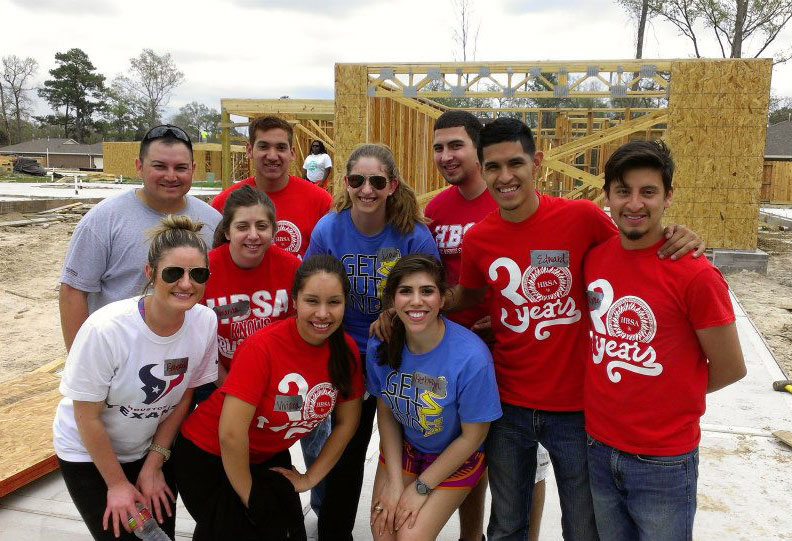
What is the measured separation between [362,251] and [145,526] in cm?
155

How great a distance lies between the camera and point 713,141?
10633mm

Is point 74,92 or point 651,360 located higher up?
point 74,92

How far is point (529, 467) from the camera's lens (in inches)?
104

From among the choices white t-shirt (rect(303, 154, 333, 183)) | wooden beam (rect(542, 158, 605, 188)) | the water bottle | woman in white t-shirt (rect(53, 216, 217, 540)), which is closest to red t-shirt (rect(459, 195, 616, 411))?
woman in white t-shirt (rect(53, 216, 217, 540))

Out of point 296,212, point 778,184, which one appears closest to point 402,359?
point 296,212

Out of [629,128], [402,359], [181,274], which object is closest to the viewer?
[181,274]

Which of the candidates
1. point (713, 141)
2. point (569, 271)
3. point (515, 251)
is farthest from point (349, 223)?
point (713, 141)

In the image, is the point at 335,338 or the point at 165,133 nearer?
the point at 335,338

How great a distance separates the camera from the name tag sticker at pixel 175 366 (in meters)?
2.50

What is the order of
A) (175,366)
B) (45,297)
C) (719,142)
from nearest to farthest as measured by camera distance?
(175,366)
(45,297)
(719,142)

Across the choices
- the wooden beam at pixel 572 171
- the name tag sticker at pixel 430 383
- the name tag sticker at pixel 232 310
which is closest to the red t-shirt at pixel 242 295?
the name tag sticker at pixel 232 310

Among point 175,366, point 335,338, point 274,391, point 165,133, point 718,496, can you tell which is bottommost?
point 718,496

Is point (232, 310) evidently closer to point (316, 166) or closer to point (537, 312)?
point (537, 312)

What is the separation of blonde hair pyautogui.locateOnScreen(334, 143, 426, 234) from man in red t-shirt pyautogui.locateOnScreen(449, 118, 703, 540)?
506 mm
